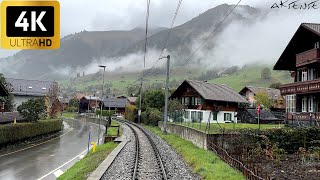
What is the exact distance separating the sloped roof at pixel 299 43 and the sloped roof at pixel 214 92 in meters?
A: 22.0

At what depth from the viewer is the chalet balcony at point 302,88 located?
3658 centimetres

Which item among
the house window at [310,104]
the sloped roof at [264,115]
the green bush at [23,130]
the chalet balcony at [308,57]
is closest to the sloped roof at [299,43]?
the chalet balcony at [308,57]

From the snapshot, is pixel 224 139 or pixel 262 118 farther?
pixel 262 118

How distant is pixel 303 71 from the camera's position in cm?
4266

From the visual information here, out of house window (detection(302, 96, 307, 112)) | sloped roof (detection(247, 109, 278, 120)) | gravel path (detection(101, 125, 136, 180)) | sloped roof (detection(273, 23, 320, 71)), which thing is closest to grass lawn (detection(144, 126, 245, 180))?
gravel path (detection(101, 125, 136, 180))

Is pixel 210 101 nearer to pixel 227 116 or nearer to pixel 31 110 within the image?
pixel 227 116

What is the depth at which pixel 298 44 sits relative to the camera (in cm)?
4256

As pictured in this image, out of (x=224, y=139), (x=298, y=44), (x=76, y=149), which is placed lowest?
(x=76, y=149)

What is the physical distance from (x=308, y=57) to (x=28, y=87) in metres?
72.9

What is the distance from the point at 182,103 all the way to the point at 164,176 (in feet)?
189

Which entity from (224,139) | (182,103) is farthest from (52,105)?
(224,139)

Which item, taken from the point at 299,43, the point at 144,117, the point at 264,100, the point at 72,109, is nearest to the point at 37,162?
the point at 299,43

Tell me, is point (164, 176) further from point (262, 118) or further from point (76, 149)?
point (262, 118)

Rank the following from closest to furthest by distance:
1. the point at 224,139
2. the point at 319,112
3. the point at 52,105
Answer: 1. the point at 224,139
2. the point at 319,112
3. the point at 52,105
